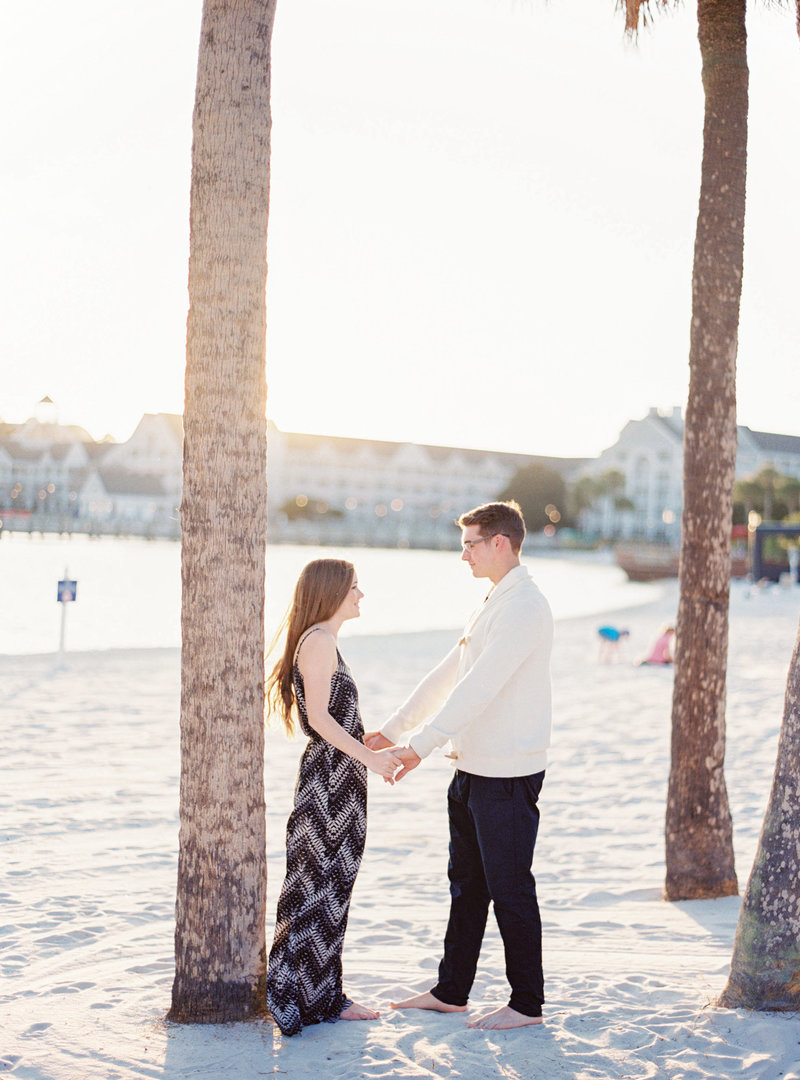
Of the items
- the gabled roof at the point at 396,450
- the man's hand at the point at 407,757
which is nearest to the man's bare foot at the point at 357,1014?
the man's hand at the point at 407,757

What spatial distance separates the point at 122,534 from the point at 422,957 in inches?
3904

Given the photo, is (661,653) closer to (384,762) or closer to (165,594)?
(384,762)

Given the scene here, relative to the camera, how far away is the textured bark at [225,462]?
3.55m

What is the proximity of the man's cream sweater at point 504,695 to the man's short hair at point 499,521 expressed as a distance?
0.12 metres

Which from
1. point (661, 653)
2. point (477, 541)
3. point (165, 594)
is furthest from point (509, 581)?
point (165, 594)

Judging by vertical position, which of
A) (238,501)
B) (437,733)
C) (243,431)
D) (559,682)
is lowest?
(559,682)

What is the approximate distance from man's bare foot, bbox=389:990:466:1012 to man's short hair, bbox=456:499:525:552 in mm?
1577

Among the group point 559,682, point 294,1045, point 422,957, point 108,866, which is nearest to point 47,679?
point 559,682

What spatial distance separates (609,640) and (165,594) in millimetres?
25536

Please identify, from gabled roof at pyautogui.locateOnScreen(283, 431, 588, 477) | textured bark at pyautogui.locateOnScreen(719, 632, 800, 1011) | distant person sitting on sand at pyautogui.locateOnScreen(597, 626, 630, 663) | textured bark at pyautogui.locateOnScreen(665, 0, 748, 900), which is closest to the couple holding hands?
textured bark at pyautogui.locateOnScreen(719, 632, 800, 1011)

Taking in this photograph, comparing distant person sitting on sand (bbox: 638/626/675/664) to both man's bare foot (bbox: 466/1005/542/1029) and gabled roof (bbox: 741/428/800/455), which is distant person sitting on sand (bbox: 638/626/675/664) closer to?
man's bare foot (bbox: 466/1005/542/1029)

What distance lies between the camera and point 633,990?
411cm

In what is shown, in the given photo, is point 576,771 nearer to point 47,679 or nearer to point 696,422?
point 696,422

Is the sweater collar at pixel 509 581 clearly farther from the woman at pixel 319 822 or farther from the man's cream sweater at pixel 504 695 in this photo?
the woman at pixel 319 822
